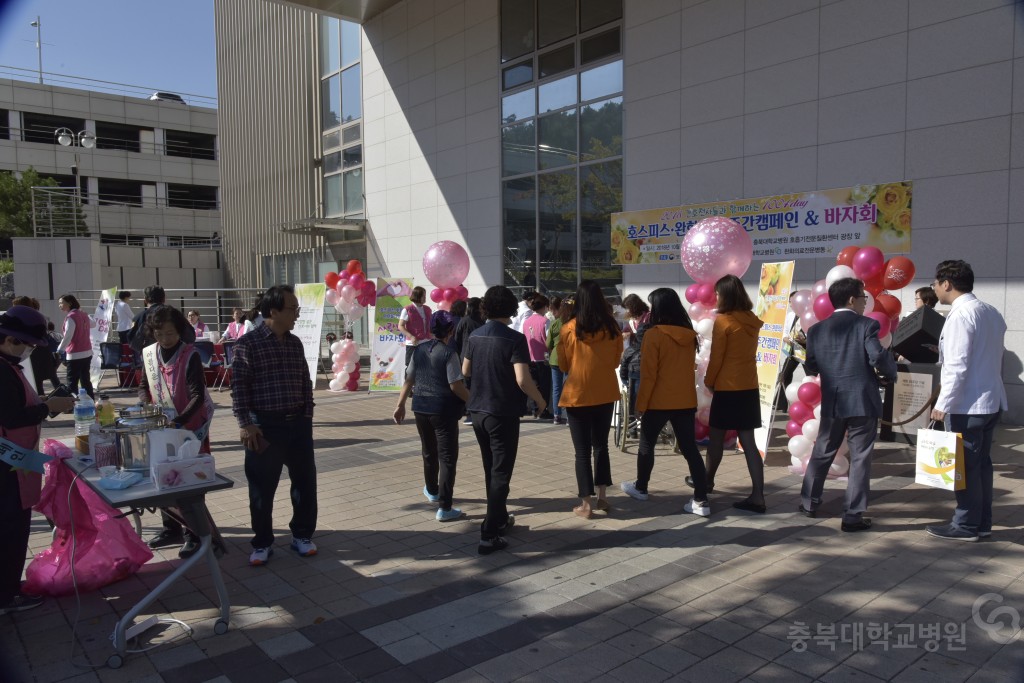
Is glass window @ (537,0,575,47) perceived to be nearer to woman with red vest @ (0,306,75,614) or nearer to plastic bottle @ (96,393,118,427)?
plastic bottle @ (96,393,118,427)

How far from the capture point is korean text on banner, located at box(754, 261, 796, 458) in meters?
6.83

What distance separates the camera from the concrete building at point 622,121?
842 cm

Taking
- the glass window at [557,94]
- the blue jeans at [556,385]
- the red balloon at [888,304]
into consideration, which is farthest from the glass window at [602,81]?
the red balloon at [888,304]

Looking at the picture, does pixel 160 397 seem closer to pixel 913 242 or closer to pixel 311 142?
pixel 913 242

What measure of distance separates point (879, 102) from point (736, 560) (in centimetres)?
734

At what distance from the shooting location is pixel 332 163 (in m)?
20.0

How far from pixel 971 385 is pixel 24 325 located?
6.00 m

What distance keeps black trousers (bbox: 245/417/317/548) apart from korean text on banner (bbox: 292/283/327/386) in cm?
796

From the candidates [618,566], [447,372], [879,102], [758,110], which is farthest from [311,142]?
[618,566]

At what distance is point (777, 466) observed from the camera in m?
7.12

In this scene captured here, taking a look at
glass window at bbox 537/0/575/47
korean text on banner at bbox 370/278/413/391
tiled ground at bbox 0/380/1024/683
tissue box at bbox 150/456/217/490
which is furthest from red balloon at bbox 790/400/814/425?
glass window at bbox 537/0/575/47

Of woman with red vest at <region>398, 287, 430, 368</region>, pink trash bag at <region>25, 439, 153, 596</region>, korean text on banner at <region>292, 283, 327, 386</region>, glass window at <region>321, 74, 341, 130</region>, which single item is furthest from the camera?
glass window at <region>321, 74, 341, 130</region>

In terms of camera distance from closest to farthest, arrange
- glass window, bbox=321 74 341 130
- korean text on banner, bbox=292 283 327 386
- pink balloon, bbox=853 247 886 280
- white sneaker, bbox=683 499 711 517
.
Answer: white sneaker, bbox=683 499 711 517 → pink balloon, bbox=853 247 886 280 → korean text on banner, bbox=292 283 327 386 → glass window, bbox=321 74 341 130

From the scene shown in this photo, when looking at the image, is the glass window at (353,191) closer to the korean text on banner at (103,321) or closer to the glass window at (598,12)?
the korean text on banner at (103,321)
